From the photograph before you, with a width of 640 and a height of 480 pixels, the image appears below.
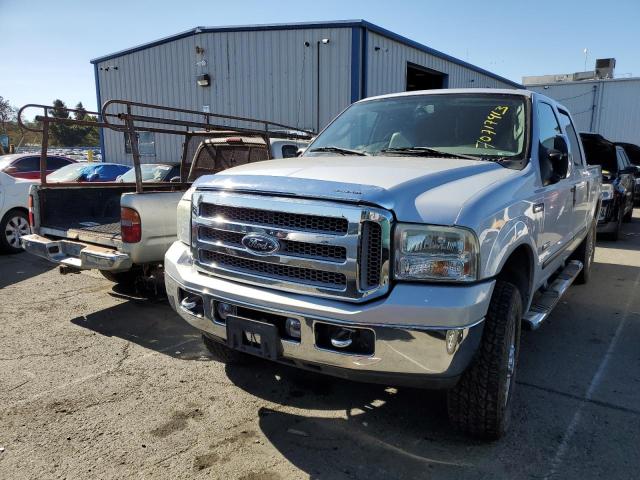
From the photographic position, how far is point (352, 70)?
12.9 m

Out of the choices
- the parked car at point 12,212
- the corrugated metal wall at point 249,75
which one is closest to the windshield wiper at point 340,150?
the parked car at point 12,212

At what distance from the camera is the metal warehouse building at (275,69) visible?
43.0ft

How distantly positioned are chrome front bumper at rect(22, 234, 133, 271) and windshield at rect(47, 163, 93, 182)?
22.3ft

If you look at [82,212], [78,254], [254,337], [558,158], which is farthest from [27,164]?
[558,158]

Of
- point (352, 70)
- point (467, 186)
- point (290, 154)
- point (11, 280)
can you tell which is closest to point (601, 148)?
point (352, 70)

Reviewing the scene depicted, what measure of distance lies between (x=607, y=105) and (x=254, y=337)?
Result: 94.9 feet

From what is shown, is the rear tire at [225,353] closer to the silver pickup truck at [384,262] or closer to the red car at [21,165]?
the silver pickup truck at [384,262]

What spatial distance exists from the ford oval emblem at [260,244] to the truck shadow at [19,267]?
5.08 m

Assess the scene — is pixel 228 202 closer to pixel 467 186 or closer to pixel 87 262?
pixel 467 186

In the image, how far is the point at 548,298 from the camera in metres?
4.04

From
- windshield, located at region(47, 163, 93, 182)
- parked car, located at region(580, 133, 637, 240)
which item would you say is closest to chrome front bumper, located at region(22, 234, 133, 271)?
windshield, located at region(47, 163, 93, 182)

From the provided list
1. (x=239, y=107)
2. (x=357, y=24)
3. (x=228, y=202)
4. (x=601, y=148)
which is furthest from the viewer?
(x=239, y=107)

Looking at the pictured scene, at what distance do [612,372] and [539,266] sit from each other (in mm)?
1069

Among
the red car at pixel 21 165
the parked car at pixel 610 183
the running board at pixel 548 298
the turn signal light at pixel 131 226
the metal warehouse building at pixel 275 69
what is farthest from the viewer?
the metal warehouse building at pixel 275 69
